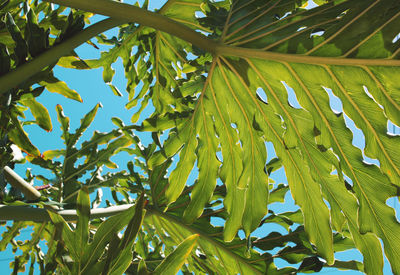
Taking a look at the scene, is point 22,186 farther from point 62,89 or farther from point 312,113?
point 312,113

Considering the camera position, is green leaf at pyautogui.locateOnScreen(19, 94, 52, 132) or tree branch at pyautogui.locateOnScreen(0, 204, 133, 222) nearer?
tree branch at pyautogui.locateOnScreen(0, 204, 133, 222)

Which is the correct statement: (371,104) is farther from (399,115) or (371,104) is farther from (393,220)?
(393,220)

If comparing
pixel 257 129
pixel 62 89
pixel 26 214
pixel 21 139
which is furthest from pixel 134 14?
pixel 26 214

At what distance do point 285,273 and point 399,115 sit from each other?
2.54ft

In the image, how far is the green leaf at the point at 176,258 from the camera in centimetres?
86

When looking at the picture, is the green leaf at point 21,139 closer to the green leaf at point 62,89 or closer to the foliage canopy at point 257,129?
the foliage canopy at point 257,129

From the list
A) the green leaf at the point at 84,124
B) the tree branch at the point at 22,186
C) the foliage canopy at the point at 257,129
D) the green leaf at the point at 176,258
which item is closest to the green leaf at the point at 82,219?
the foliage canopy at the point at 257,129

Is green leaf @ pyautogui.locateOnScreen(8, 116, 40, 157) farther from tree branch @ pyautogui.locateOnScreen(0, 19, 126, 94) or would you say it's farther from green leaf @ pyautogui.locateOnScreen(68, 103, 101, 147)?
green leaf @ pyautogui.locateOnScreen(68, 103, 101, 147)

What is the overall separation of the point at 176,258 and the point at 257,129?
545 mm

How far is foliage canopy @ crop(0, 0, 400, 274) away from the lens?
96 centimetres

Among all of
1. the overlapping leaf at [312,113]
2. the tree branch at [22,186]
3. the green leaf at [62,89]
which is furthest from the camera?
the tree branch at [22,186]

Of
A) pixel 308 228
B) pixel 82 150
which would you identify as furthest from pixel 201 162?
pixel 82 150

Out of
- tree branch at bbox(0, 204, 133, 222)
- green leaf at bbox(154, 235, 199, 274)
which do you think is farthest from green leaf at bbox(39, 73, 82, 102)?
green leaf at bbox(154, 235, 199, 274)

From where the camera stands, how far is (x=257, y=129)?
1250 millimetres
